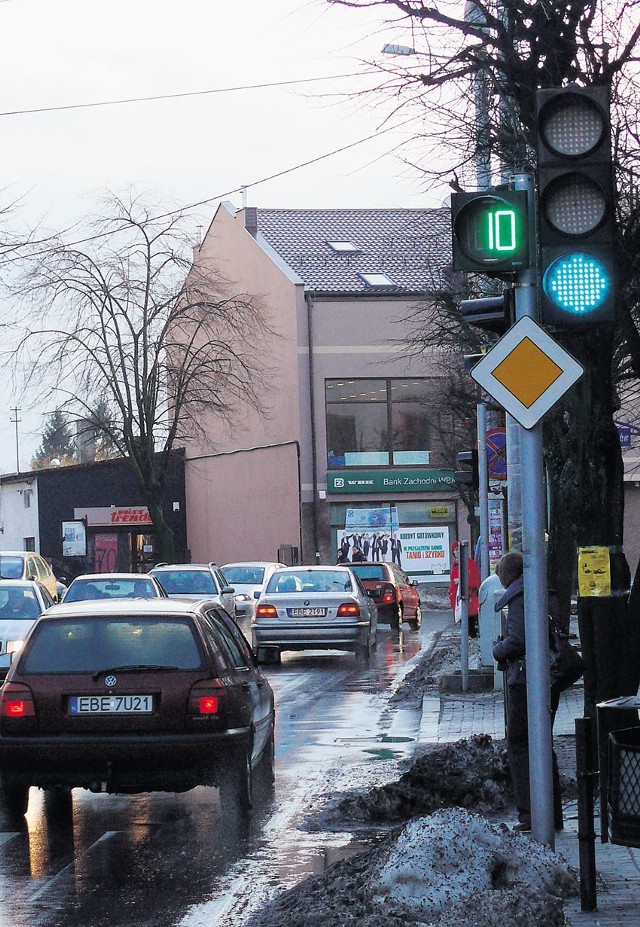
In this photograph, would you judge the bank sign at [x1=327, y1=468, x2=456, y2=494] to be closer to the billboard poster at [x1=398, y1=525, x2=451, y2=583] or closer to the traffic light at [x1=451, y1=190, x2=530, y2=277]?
the billboard poster at [x1=398, y1=525, x2=451, y2=583]

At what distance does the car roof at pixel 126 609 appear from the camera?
9.55 m

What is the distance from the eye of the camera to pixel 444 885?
5.86m

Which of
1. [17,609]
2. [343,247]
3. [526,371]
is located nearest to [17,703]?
[526,371]

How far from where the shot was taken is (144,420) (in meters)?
44.7

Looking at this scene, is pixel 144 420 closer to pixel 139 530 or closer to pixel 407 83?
pixel 139 530

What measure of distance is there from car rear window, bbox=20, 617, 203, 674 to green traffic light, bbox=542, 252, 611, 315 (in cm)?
357

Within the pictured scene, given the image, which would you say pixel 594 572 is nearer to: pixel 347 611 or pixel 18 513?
pixel 347 611

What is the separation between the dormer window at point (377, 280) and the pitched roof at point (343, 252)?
140 millimetres

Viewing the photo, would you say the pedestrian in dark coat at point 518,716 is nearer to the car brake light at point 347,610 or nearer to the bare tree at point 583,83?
the bare tree at point 583,83

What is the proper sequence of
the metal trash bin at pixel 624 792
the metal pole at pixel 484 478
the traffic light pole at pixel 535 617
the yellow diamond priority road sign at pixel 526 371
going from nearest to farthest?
1. the metal trash bin at pixel 624 792
2. the traffic light pole at pixel 535 617
3. the yellow diamond priority road sign at pixel 526 371
4. the metal pole at pixel 484 478

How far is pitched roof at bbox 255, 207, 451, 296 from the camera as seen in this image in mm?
49344

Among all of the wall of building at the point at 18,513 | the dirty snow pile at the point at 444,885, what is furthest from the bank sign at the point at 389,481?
the dirty snow pile at the point at 444,885

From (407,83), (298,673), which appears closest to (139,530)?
(298,673)

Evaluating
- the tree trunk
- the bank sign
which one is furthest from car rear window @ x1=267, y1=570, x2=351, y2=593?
the bank sign
